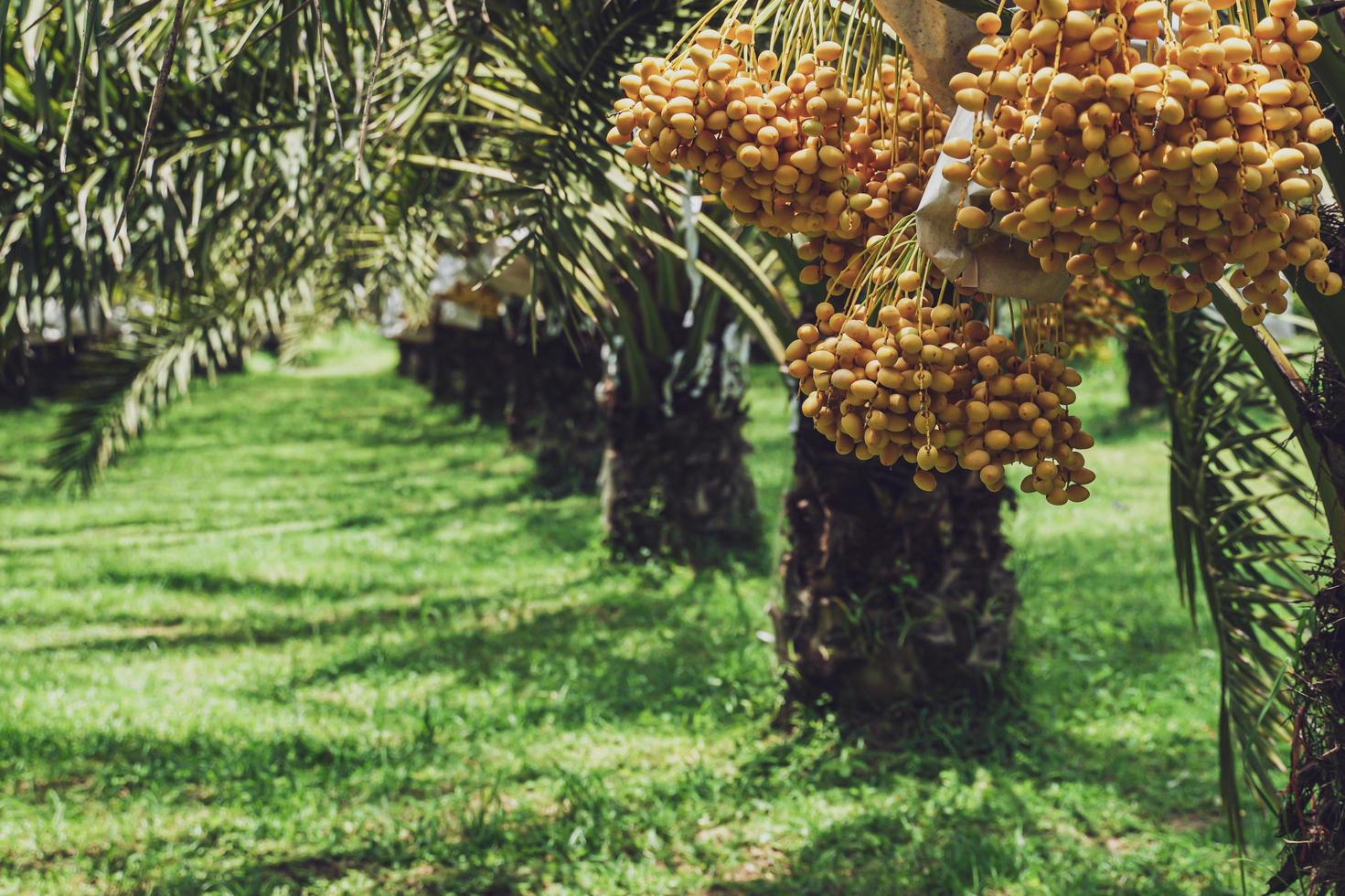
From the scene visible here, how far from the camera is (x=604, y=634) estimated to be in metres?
5.34

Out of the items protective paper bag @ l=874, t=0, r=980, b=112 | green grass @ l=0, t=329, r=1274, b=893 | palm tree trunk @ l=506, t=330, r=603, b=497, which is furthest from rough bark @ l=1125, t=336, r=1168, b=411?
protective paper bag @ l=874, t=0, r=980, b=112

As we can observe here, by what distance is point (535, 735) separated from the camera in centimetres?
414

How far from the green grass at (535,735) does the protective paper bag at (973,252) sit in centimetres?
224

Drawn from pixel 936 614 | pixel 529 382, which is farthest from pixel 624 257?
pixel 529 382

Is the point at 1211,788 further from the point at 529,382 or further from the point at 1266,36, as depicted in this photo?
the point at 529,382

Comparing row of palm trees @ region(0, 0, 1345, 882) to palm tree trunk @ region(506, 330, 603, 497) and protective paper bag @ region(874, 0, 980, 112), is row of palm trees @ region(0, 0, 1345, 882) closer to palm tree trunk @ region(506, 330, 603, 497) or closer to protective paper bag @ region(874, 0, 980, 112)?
protective paper bag @ region(874, 0, 980, 112)

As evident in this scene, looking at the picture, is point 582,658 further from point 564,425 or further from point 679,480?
point 564,425

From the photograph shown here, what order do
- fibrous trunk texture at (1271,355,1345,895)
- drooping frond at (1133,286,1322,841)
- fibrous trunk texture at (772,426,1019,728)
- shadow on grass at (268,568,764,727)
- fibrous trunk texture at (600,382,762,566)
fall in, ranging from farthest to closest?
fibrous trunk texture at (600,382,762,566) → shadow on grass at (268,568,764,727) → fibrous trunk texture at (772,426,1019,728) → drooping frond at (1133,286,1322,841) → fibrous trunk texture at (1271,355,1345,895)

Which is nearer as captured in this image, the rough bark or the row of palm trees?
the row of palm trees

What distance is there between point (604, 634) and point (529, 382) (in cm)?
506

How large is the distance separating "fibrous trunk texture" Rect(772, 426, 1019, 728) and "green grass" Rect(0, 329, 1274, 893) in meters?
0.19

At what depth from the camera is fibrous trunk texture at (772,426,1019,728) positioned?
3.87 meters

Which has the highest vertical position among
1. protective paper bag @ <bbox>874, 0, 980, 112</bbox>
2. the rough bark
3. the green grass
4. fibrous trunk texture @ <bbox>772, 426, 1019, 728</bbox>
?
protective paper bag @ <bbox>874, 0, 980, 112</bbox>

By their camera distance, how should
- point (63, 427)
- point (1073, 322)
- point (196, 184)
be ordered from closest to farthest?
point (1073, 322)
point (196, 184)
point (63, 427)
